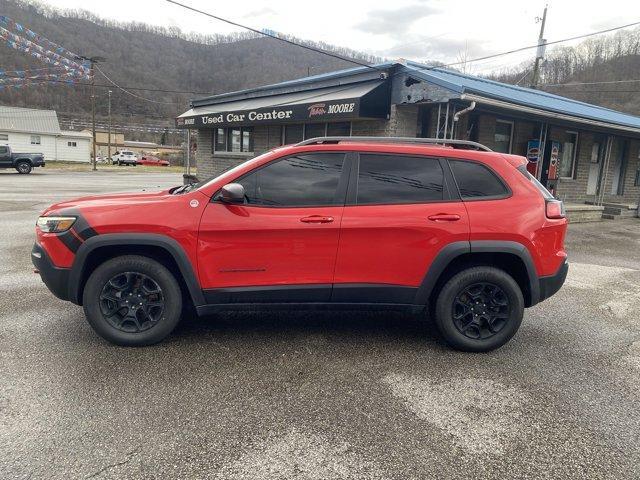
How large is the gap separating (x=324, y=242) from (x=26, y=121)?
192 feet

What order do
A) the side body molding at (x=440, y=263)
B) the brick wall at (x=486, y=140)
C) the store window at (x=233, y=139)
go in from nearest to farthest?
the side body molding at (x=440, y=263) → the brick wall at (x=486, y=140) → the store window at (x=233, y=139)

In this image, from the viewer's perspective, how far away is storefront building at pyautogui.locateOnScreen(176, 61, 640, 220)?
36.3ft

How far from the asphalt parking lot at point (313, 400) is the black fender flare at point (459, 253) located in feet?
1.92

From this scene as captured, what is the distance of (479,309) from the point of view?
3.95 m

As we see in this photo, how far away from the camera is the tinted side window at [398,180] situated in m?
3.84

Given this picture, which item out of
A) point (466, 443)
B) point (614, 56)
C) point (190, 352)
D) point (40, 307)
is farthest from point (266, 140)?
point (614, 56)

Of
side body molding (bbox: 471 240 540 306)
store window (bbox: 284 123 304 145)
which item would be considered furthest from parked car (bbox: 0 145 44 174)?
side body molding (bbox: 471 240 540 306)

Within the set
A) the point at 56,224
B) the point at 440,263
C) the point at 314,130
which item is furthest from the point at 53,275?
the point at 314,130

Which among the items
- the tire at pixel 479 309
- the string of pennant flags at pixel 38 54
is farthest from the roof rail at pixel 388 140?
the string of pennant flags at pixel 38 54

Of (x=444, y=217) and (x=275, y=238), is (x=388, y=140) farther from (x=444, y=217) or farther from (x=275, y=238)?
(x=275, y=238)

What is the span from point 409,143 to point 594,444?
106 inches

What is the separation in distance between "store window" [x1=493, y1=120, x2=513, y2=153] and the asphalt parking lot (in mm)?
9376

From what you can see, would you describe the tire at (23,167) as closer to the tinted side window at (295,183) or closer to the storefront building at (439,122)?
the storefront building at (439,122)

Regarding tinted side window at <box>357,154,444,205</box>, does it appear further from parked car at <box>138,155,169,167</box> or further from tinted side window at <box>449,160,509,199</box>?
parked car at <box>138,155,169,167</box>
